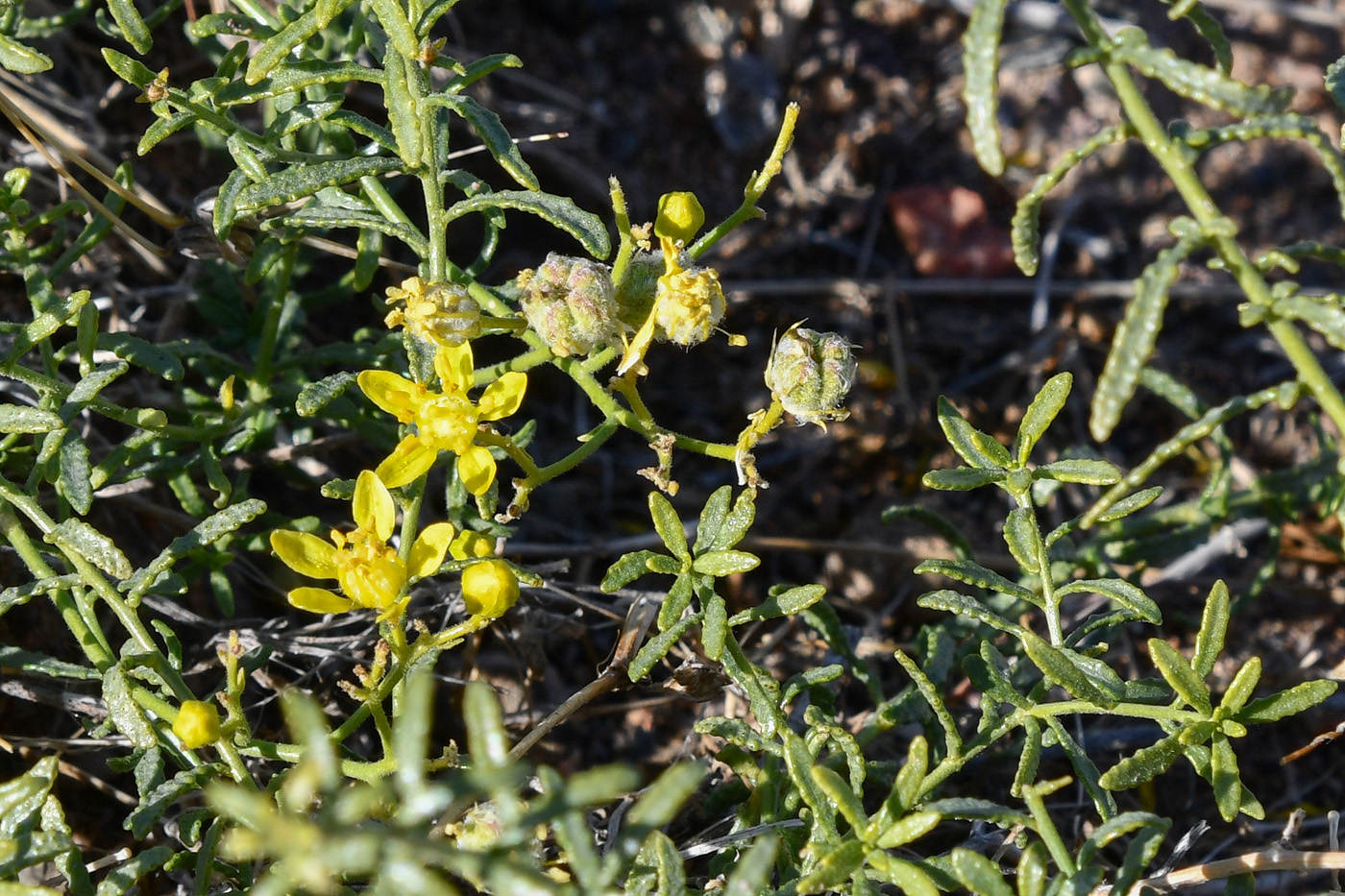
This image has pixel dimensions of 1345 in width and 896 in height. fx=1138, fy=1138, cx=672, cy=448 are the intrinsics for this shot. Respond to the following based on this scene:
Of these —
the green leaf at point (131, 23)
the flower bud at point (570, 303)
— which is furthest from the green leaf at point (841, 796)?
the green leaf at point (131, 23)

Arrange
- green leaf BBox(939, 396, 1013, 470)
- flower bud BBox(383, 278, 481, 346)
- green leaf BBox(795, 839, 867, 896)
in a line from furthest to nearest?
1. green leaf BBox(939, 396, 1013, 470)
2. flower bud BBox(383, 278, 481, 346)
3. green leaf BBox(795, 839, 867, 896)

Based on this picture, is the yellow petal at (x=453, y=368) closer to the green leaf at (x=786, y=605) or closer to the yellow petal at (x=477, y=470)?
the yellow petal at (x=477, y=470)

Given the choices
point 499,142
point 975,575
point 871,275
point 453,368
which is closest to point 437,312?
point 453,368

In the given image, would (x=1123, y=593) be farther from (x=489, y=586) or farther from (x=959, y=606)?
(x=489, y=586)

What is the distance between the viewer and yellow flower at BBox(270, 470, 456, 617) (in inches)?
93.2

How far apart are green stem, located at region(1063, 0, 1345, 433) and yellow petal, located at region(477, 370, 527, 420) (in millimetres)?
1283

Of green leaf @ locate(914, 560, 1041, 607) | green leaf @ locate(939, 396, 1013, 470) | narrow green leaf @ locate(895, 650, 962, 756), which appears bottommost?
narrow green leaf @ locate(895, 650, 962, 756)

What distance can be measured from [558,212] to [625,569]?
0.77m

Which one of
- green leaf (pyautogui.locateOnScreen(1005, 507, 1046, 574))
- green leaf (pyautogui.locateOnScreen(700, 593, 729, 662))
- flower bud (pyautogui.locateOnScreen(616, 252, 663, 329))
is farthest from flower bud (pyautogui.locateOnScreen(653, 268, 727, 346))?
green leaf (pyautogui.locateOnScreen(1005, 507, 1046, 574))

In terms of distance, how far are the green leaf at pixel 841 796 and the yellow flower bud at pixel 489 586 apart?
706 millimetres

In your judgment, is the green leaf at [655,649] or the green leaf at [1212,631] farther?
the green leaf at [655,649]

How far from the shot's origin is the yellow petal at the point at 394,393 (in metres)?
2.44

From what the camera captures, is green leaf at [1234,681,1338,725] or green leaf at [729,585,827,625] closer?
green leaf at [1234,681,1338,725]

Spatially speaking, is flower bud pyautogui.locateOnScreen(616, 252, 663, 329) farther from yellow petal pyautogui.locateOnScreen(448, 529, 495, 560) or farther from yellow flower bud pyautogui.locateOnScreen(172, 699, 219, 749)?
yellow flower bud pyautogui.locateOnScreen(172, 699, 219, 749)
